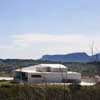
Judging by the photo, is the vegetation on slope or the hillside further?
the hillside

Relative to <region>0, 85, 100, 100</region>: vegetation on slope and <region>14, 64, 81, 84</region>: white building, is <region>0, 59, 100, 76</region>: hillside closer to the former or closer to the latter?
<region>14, 64, 81, 84</region>: white building

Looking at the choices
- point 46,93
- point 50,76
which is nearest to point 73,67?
point 50,76

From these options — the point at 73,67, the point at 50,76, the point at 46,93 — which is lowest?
the point at 46,93

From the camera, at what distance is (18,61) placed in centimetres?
12681

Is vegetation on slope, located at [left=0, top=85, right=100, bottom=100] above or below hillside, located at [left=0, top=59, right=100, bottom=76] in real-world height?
below

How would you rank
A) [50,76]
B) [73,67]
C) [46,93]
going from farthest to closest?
[73,67] < [50,76] < [46,93]

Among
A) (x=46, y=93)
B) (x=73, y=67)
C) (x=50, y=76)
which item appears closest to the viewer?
(x=46, y=93)

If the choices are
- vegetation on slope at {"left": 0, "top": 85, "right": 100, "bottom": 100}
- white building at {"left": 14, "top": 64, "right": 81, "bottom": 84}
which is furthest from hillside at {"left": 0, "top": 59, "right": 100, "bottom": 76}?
vegetation on slope at {"left": 0, "top": 85, "right": 100, "bottom": 100}

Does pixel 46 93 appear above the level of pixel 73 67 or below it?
below

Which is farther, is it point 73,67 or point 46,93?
point 73,67

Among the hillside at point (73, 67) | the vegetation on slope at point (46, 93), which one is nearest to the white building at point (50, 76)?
the vegetation on slope at point (46, 93)

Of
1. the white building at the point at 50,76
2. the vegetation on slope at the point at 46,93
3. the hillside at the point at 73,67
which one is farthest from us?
the hillside at the point at 73,67

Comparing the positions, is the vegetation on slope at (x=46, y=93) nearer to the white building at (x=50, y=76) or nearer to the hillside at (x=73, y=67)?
the white building at (x=50, y=76)

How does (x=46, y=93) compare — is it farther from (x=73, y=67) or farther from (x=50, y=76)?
(x=73, y=67)
